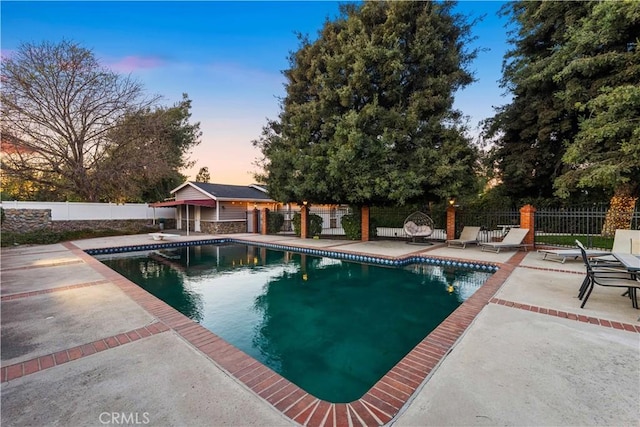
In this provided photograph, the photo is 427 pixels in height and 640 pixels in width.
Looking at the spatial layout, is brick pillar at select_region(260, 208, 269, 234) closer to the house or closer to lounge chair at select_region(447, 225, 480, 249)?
the house

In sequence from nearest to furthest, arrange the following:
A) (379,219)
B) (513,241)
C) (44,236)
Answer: (513,241), (44,236), (379,219)

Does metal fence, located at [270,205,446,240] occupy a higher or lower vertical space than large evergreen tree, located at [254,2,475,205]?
lower

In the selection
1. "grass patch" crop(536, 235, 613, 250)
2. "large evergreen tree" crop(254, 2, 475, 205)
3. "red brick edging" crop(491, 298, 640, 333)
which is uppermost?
"large evergreen tree" crop(254, 2, 475, 205)

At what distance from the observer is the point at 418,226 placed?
1350 centimetres

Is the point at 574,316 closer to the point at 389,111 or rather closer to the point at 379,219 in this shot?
the point at 389,111

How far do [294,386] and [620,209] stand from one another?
1670cm

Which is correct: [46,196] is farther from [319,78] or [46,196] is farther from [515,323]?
[515,323]

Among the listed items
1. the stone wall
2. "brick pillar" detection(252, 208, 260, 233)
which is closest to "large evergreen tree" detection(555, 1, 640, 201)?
"brick pillar" detection(252, 208, 260, 233)

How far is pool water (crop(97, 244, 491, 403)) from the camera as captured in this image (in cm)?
390

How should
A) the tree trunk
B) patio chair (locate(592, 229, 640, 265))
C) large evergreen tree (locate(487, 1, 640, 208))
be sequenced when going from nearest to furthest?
patio chair (locate(592, 229, 640, 265)) → large evergreen tree (locate(487, 1, 640, 208)) → the tree trunk

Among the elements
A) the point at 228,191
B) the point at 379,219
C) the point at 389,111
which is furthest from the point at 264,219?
A: the point at 389,111

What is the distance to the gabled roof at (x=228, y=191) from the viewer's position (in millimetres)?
19478

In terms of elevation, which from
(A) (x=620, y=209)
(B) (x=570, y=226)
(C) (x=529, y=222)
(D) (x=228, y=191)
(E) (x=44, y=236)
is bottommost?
(E) (x=44, y=236)

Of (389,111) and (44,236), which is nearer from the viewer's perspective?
(389,111)
